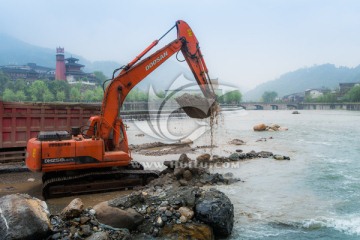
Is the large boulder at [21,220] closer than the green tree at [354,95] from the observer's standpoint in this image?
Yes

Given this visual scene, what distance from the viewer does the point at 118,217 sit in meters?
7.03

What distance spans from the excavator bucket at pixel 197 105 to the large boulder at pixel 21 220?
21.7 feet

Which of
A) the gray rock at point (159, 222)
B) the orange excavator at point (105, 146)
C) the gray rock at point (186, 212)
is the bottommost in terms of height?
the gray rock at point (159, 222)

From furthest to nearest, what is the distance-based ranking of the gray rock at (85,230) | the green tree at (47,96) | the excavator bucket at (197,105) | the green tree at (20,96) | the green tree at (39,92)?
the green tree at (39,92) → the green tree at (47,96) → the green tree at (20,96) → the excavator bucket at (197,105) → the gray rock at (85,230)

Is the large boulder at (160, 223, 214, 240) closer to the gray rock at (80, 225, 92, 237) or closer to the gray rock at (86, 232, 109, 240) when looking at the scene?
the gray rock at (86, 232, 109, 240)

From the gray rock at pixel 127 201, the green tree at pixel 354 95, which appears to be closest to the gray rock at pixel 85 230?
the gray rock at pixel 127 201

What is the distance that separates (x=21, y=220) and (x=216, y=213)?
11.9ft

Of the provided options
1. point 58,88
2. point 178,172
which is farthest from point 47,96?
point 178,172

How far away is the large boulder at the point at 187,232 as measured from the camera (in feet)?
22.6

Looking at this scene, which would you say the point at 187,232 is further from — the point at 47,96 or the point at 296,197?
the point at 47,96

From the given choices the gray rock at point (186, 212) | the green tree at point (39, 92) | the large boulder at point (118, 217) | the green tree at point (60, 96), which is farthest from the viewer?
the green tree at point (60, 96)

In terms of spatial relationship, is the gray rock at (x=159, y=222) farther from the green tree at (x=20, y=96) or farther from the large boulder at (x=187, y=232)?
the green tree at (x=20, y=96)

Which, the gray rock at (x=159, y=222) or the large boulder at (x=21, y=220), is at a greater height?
the large boulder at (x=21, y=220)

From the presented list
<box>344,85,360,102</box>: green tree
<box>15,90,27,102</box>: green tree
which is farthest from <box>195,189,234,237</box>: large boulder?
<box>344,85,360,102</box>: green tree
